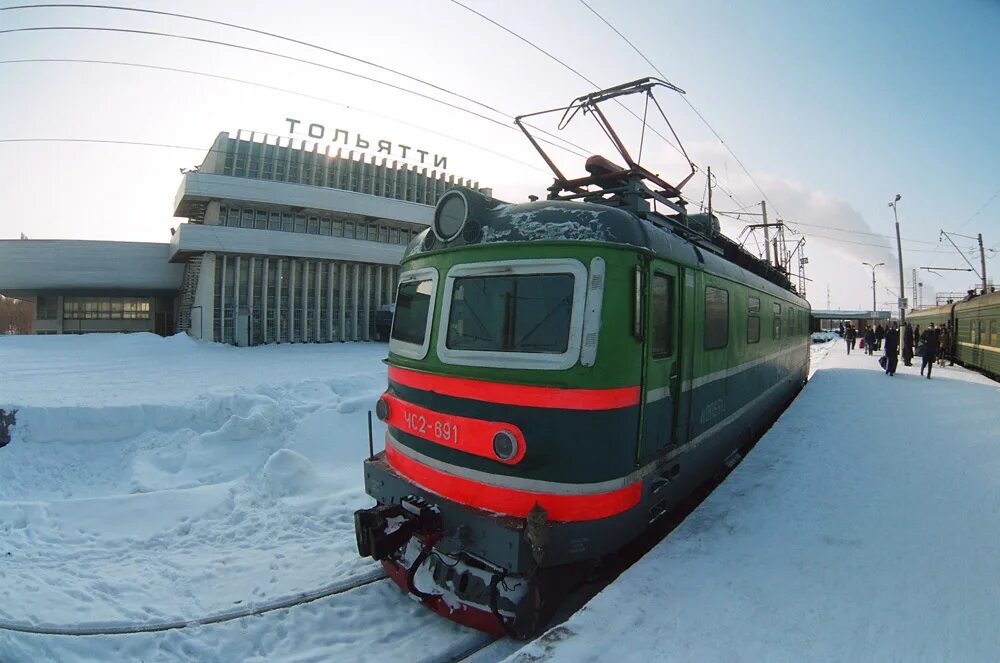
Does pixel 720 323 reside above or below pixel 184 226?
below

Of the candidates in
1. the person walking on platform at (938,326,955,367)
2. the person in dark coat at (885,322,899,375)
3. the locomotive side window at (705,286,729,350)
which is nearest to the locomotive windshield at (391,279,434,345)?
the locomotive side window at (705,286,729,350)

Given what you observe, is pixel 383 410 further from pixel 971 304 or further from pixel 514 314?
pixel 971 304

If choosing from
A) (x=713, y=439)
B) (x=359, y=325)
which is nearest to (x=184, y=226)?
(x=359, y=325)

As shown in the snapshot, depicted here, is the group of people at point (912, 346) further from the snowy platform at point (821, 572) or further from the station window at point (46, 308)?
the station window at point (46, 308)

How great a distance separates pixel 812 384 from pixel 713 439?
10892 mm

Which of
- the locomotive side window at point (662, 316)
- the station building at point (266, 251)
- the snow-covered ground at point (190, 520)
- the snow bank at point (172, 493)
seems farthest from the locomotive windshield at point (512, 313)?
the station building at point (266, 251)

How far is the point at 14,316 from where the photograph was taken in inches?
2068

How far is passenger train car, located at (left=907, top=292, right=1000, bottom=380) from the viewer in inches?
611

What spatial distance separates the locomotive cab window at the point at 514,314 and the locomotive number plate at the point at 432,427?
0.48m

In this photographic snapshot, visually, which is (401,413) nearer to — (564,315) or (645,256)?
(564,315)

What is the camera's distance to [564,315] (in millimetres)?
3412

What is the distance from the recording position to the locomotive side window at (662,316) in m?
3.91

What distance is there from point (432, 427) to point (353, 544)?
2.13m

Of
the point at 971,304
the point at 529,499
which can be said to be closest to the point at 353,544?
the point at 529,499
